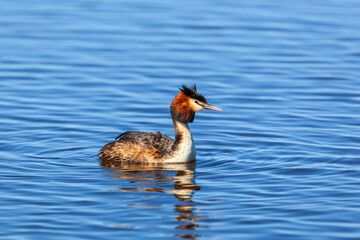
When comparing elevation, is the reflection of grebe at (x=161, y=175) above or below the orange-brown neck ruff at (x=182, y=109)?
below

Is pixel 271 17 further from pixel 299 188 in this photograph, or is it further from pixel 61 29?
pixel 299 188

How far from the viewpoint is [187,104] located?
13141mm

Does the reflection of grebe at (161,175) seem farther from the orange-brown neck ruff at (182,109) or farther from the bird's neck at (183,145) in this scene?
the orange-brown neck ruff at (182,109)

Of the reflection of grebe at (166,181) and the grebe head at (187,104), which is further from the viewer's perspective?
the grebe head at (187,104)

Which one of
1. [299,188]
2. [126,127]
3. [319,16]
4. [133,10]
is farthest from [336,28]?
[299,188]

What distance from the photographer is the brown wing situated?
43.3 ft

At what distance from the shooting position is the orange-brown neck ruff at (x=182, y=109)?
43.0 feet

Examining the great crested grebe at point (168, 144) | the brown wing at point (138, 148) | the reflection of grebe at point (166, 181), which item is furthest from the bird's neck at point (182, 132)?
the reflection of grebe at point (166, 181)

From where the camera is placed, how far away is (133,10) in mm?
27531

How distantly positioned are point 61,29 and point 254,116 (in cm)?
1005

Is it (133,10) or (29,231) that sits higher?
(133,10)

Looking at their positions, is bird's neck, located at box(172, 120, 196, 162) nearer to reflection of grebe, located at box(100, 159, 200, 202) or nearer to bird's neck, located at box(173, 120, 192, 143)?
bird's neck, located at box(173, 120, 192, 143)

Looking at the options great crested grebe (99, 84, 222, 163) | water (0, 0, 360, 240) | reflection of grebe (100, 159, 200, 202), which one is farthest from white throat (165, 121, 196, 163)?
water (0, 0, 360, 240)

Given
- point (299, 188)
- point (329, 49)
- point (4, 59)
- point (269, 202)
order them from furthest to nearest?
point (329, 49) → point (4, 59) → point (299, 188) → point (269, 202)
